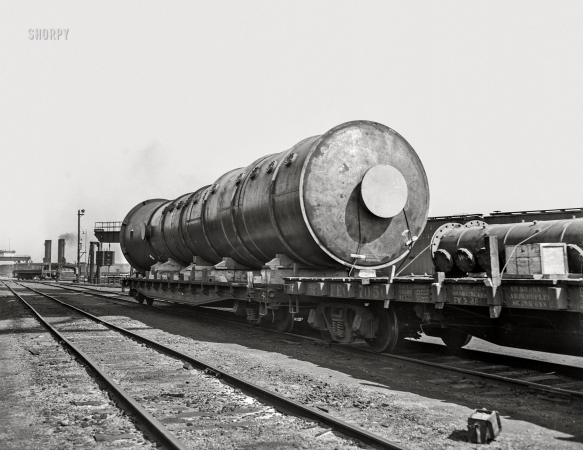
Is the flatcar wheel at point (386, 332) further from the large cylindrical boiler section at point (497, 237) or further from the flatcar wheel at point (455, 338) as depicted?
the large cylindrical boiler section at point (497, 237)

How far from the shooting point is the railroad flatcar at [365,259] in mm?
→ 6891

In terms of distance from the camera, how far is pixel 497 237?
27.5 ft

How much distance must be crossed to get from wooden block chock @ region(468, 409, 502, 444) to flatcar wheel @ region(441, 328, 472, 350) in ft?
15.9

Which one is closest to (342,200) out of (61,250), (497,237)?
(497,237)

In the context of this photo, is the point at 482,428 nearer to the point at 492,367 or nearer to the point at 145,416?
the point at 145,416

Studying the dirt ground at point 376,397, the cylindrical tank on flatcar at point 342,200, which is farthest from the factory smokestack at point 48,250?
the cylindrical tank on flatcar at point 342,200

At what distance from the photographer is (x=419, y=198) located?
449 inches

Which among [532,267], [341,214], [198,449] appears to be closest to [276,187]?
[341,214]

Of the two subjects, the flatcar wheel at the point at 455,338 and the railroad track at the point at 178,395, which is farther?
the flatcar wheel at the point at 455,338

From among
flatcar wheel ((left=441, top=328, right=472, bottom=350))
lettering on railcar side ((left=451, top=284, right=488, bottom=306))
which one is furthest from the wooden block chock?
flatcar wheel ((left=441, top=328, right=472, bottom=350))

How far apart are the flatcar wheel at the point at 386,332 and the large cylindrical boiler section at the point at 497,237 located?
118cm

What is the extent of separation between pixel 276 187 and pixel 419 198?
3015 millimetres

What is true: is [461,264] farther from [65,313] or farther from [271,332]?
[65,313]

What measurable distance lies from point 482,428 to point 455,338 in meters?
5.05
